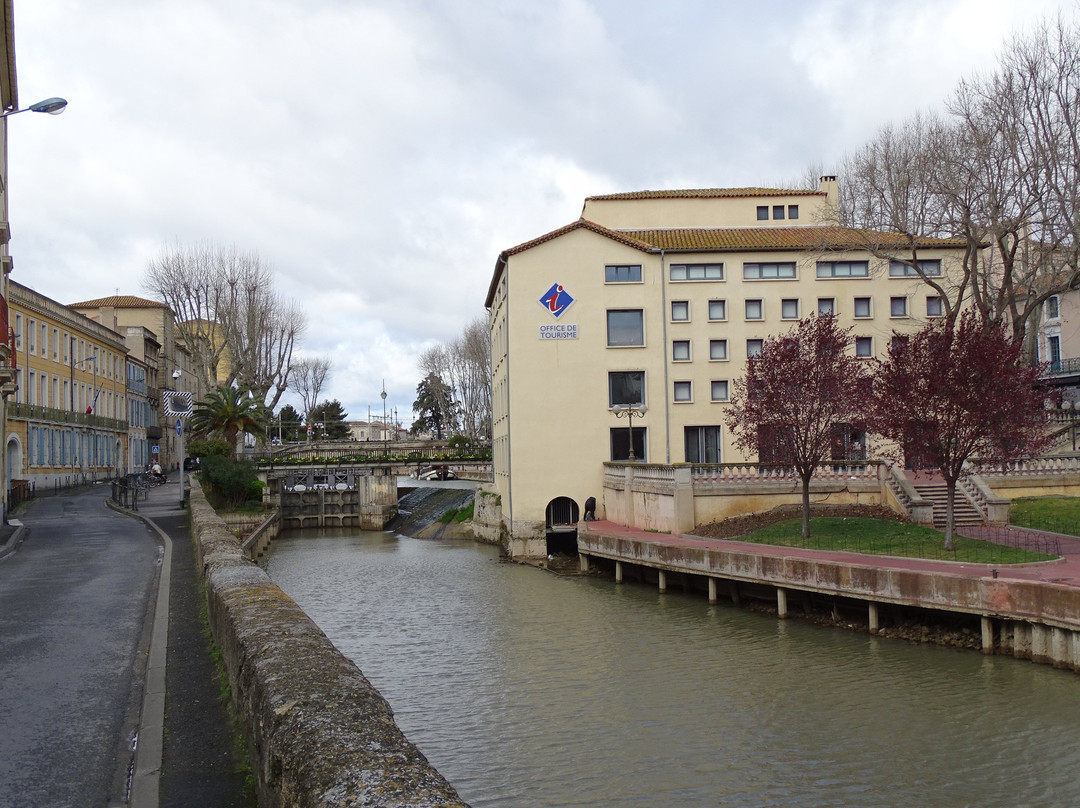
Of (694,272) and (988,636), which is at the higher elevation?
(694,272)

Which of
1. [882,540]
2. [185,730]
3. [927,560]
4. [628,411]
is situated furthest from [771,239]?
[185,730]

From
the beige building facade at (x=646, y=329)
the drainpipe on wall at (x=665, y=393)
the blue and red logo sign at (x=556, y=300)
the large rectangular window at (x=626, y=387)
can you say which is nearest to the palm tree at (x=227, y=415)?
the beige building facade at (x=646, y=329)

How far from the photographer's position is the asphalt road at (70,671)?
7129 mm

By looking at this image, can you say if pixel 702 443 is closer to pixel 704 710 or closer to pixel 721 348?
pixel 721 348

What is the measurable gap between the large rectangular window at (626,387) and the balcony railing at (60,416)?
33094 millimetres

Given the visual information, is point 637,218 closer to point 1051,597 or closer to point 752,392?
point 752,392

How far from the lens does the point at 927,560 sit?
24.7 meters

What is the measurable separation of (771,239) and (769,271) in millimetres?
1877

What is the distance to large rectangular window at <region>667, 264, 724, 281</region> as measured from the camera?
43.3m

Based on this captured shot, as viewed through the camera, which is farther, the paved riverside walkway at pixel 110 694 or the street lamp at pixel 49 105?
the street lamp at pixel 49 105

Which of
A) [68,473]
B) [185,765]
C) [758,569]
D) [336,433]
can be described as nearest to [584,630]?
[758,569]

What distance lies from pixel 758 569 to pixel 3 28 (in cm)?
2886

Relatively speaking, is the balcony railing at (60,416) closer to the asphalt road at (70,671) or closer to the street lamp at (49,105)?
the asphalt road at (70,671)

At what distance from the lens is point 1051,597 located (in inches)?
733
